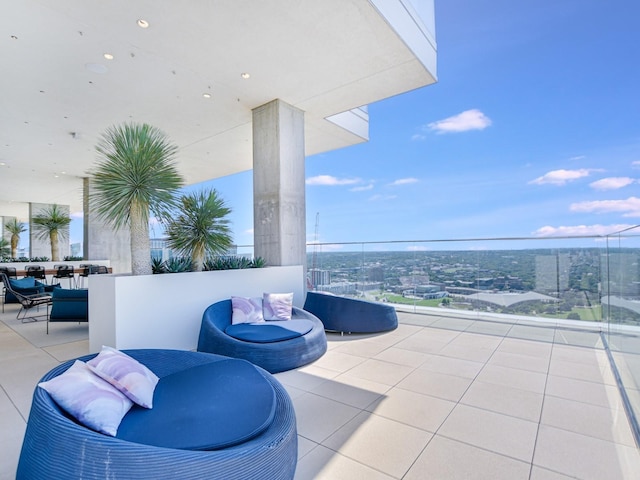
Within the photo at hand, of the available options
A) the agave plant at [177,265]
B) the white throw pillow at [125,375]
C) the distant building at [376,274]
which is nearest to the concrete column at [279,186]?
the distant building at [376,274]

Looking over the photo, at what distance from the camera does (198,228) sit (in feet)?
14.8

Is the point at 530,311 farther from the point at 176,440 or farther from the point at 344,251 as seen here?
the point at 176,440

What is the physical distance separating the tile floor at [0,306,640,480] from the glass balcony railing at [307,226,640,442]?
464mm

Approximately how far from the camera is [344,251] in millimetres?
7039

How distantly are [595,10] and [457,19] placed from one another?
300 cm

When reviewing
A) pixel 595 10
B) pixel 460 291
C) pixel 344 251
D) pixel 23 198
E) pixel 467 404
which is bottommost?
pixel 467 404

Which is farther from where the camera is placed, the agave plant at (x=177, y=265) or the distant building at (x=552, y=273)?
the distant building at (x=552, y=273)

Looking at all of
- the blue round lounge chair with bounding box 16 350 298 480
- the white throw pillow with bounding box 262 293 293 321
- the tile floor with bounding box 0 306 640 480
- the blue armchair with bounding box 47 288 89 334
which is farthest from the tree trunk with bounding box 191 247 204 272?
the blue round lounge chair with bounding box 16 350 298 480

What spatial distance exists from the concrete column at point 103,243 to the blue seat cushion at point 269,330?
9.05 m

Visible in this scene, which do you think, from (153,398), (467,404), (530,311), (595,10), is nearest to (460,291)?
(530,311)

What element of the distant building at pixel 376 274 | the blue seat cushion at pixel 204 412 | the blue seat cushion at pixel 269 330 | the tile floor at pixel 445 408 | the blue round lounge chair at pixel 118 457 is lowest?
the tile floor at pixel 445 408

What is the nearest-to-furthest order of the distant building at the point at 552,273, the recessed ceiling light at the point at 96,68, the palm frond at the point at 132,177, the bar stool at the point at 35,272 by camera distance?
the palm frond at the point at 132,177 → the recessed ceiling light at the point at 96,68 → the distant building at the point at 552,273 → the bar stool at the point at 35,272

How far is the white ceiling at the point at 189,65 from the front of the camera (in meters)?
3.72

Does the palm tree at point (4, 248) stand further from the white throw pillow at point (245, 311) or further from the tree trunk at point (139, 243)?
the white throw pillow at point (245, 311)
